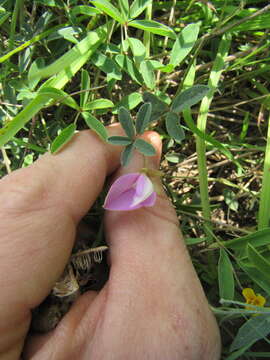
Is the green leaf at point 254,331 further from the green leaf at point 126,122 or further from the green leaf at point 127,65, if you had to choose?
the green leaf at point 127,65

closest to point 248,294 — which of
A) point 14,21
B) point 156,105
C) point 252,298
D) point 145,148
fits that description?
point 252,298

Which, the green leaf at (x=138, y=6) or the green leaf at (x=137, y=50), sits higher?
the green leaf at (x=138, y=6)

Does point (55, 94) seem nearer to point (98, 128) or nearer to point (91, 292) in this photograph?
point (98, 128)

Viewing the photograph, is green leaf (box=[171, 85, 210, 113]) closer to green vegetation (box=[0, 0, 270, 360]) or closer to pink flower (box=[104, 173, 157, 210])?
green vegetation (box=[0, 0, 270, 360])

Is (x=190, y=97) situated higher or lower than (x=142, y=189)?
higher

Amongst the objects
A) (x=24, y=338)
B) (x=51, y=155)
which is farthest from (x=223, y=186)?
(x=24, y=338)

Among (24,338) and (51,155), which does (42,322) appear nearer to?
(24,338)

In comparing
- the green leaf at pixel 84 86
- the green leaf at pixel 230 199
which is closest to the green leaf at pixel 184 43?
the green leaf at pixel 84 86
